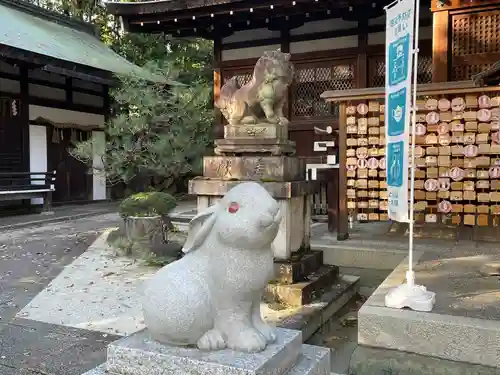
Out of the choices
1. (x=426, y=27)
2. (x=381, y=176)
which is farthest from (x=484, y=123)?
(x=426, y=27)

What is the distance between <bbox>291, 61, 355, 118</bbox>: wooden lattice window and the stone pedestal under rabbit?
28.0 ft

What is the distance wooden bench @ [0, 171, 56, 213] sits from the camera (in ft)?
39.7

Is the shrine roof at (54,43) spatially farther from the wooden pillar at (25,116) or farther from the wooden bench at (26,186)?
the wooden bench at (26,186)

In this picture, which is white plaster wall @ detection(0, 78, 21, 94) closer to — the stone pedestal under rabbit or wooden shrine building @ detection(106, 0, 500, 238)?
wooden shrine building @ detection(106, 0, 500, 238)

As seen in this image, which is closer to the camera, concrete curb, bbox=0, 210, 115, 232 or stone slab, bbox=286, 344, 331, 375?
stone slab, bbox=286, 344, 331, 375

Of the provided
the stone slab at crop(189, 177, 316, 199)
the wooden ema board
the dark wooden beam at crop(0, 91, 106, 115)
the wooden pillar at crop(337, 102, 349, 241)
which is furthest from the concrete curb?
the wooden ema board

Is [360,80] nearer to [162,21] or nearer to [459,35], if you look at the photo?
[459,35]

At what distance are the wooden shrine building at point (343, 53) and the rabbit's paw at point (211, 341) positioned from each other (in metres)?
5.74

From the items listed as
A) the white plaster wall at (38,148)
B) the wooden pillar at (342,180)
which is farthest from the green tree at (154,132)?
the wooden pillar at (342,180)

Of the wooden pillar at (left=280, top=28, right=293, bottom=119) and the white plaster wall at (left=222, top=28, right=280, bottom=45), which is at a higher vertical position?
the white plaster wall at (left=222, top=28, right=280, bottom=45)

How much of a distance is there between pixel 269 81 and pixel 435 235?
412cm

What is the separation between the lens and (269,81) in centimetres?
584

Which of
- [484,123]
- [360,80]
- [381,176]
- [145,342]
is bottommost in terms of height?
[145,342]

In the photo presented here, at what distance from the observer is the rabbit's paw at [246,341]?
253 centimetres
